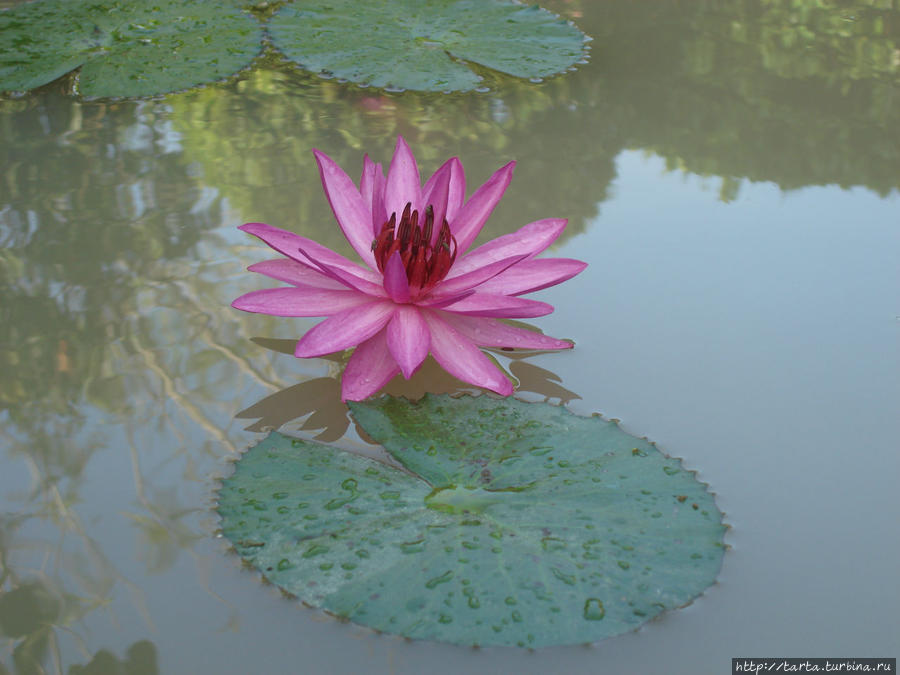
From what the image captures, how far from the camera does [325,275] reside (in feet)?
4.49

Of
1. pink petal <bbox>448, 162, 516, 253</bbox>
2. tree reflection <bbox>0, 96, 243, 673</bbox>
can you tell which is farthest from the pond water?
pink petal <bbox>448, 162, 516, 253</bbox>

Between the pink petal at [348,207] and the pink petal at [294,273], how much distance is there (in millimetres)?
82

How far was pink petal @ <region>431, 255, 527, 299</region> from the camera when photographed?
4.24 feet

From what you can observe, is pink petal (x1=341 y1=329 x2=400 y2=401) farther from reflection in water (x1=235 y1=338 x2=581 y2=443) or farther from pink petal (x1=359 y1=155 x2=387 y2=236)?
pink petal (x1=359 y1=155 x2=387 y2=236)

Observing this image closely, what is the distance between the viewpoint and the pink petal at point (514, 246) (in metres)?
1.43

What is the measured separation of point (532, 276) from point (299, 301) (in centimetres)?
38

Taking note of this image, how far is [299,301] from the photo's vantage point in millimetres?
1336

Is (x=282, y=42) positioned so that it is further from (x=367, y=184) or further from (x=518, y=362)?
(x=518, y=362)

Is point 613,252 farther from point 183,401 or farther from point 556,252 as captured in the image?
point 183,401

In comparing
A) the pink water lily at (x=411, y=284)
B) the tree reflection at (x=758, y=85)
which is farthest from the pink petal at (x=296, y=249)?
the tree reflection at (x=758, y=85)

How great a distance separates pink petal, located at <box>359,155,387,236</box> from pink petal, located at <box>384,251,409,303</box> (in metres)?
0.10

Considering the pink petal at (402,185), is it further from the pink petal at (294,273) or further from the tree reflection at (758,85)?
the tree reflection at (758,85)

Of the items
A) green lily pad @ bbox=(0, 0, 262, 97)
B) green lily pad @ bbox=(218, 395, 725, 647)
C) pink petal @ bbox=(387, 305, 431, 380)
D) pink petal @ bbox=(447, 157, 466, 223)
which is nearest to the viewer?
green lily pad @ bbox=(218, 395, 725, 647)

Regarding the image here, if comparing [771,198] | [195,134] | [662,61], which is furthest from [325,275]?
[662,61]
